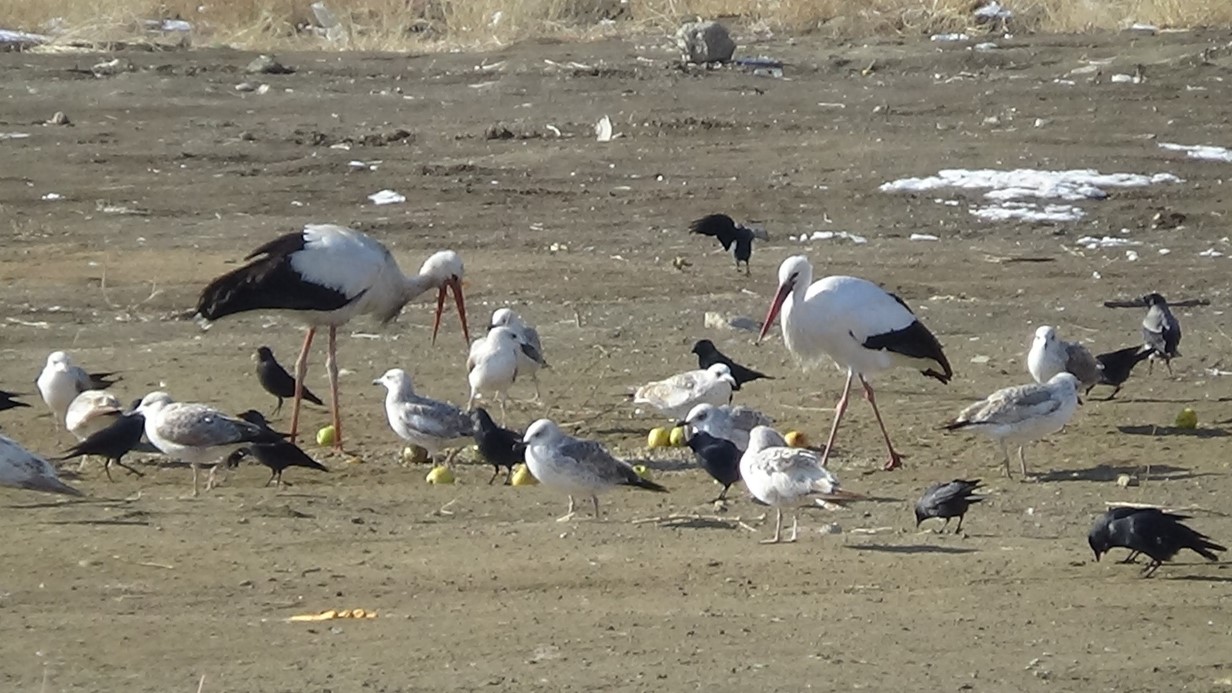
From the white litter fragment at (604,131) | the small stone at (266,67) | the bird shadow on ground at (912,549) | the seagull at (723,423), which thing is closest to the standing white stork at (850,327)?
the seagull at (723,423)

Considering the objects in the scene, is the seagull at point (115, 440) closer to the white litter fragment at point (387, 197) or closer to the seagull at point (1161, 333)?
the seagull at point (1161, 333)

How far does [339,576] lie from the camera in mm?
9812

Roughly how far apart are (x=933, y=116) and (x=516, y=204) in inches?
252

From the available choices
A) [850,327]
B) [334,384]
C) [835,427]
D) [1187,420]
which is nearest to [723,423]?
[835,427]

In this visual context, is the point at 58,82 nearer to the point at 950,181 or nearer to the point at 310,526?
the point at 950,181

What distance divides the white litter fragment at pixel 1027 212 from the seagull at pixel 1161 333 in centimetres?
588

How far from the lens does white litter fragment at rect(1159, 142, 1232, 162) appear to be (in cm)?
2366

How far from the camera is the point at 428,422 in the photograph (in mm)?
12539

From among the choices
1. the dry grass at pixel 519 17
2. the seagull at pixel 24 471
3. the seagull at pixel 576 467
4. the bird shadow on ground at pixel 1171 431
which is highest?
the seagull at pixel 24 471

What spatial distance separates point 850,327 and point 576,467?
3.09 meters

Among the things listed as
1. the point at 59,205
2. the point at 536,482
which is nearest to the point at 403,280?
the point at 536,482

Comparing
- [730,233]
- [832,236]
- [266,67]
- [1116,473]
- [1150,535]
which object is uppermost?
[1150,535]

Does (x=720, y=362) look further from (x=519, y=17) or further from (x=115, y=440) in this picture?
(x=519, y=17)

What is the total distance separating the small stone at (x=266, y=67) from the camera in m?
29.6
